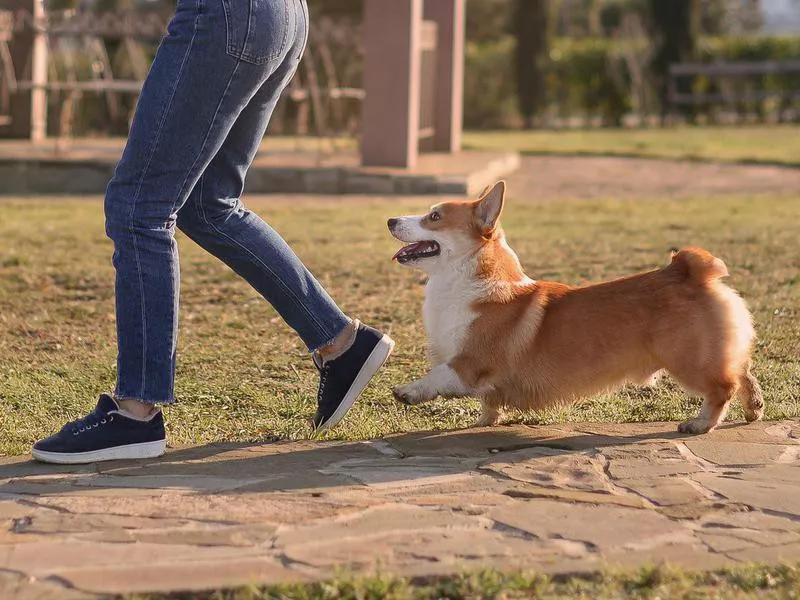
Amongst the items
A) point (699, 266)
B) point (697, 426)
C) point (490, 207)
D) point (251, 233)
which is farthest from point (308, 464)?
point (699, 266)

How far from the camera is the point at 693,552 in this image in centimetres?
300

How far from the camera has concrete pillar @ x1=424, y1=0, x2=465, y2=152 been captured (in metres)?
13.8

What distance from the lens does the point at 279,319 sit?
600 cm

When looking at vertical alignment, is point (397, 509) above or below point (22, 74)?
below

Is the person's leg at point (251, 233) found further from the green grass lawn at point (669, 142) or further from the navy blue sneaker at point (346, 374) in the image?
the green grass lawn at point (669, 142)

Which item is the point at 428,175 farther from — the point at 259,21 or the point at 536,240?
the point at 259,21

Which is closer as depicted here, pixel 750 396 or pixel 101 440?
pixel 101 440

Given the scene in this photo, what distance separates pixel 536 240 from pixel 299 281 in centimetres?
442

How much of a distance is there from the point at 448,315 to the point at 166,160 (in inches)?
43.3

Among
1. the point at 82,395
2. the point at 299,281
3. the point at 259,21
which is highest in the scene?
the point at 259,21

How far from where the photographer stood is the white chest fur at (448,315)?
13.8ft

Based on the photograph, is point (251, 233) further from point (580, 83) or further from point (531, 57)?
point (580, 83)

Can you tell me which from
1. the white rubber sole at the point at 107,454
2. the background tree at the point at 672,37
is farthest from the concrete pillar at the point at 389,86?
the background tree at the point at 672,37

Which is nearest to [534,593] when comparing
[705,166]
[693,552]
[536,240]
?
[693,552]
